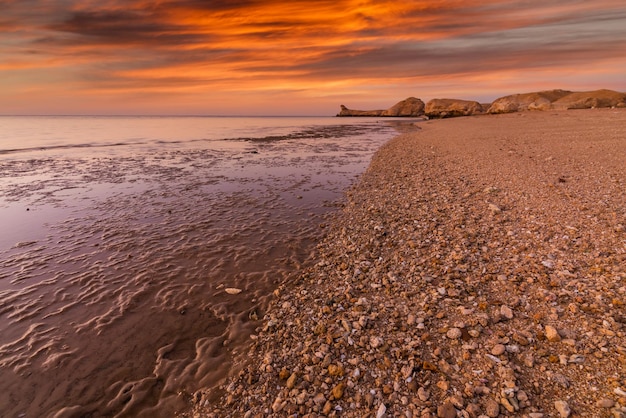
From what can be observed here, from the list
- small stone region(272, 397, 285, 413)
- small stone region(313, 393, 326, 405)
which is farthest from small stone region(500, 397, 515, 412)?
small stone region(272, 397, 285, 413)

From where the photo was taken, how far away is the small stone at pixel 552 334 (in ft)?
17.2

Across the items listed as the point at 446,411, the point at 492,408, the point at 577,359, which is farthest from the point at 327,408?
the point at 577,359

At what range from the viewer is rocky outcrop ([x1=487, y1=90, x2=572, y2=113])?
4695 inches

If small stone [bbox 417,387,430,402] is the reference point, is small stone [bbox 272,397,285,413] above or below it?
below

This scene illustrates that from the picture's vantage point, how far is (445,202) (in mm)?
13758

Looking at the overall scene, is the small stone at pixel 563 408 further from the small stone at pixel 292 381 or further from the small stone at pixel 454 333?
the small stone at pixel 292 381

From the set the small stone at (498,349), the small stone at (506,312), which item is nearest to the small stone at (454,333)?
the small stone at (498,349)

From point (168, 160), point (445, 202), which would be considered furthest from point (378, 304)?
point (168, 160)

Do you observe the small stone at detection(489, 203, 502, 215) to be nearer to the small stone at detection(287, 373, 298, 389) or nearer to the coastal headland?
the small stone at detection(287, 373, 298, 389)

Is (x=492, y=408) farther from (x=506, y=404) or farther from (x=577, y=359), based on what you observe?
(x=577, y=359)

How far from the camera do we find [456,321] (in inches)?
242

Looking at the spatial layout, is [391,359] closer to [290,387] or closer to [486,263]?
[290,387]

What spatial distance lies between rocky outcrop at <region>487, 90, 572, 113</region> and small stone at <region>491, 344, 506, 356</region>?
479ft

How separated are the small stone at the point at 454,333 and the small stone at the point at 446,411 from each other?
1524 mm
